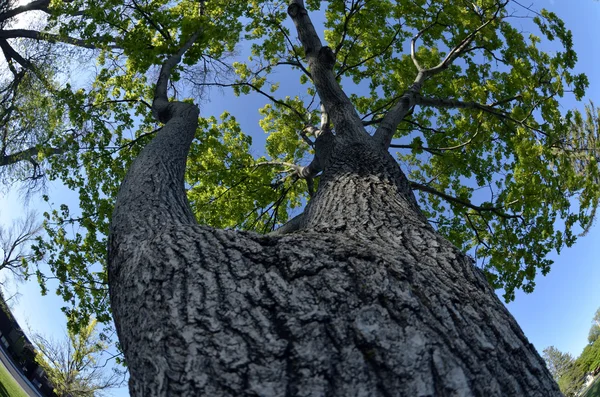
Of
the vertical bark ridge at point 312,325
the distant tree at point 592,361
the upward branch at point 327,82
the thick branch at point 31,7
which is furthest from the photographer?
the distant tree at point 592,361

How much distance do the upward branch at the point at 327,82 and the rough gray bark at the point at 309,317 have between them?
105 inches

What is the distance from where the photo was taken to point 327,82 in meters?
5.61

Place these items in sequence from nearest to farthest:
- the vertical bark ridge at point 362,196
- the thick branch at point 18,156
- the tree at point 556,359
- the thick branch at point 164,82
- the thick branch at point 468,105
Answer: the vertical bark ridge at point 362,196 → the thick branch at point 164,82 → the thick branch at point 468,105 → the thick branch at point 18,156 → the tree at point 556,359

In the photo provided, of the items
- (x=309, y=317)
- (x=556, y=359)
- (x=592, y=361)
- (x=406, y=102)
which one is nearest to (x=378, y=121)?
(x=406, y=102)

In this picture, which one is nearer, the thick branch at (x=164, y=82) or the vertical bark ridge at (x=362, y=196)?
the vertical bark ridge at (x=362, y=196)

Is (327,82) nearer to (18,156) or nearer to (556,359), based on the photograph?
(18,156)

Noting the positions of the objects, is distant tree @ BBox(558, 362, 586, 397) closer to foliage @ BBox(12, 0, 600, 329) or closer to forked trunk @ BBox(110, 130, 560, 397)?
foliage @ BBox(12, 0, 600, 329)

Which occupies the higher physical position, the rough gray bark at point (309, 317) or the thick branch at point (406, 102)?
the thick branch at point (406, 102)

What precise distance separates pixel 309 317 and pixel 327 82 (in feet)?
15.5

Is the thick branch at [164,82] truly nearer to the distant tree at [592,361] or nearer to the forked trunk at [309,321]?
the forked trunk at [309,321]

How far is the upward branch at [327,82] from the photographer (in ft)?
15.8

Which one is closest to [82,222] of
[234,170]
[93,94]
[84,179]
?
[84,179]

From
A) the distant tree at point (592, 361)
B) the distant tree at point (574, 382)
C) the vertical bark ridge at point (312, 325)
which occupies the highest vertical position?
the distant tree at point (592, 361)

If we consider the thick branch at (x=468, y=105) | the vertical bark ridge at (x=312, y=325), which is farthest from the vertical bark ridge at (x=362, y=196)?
the thick branch at (x=468, y=105)
